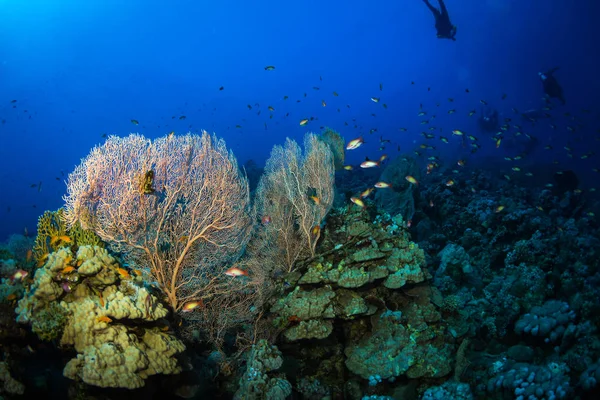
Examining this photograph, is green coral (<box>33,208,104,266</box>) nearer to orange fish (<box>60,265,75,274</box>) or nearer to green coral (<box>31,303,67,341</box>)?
orange fish (<box>60,265,75,274</box>)

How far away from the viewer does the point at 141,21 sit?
129m

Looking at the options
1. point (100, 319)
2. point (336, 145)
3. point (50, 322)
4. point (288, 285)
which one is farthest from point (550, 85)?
point (50, 322)

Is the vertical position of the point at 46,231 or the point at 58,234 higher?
the point at 46,231

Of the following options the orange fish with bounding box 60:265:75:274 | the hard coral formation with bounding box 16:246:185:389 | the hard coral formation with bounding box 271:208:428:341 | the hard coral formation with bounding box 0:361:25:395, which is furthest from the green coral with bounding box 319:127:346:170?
the hard coral formation with bounding box 0:361:25:395

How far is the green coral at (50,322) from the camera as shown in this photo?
3.83 metres

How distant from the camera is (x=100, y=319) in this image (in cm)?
369

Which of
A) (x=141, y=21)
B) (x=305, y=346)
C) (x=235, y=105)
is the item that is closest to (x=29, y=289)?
(x=305, y=346)

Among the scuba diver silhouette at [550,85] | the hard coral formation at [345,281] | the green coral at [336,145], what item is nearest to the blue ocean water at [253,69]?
the scuba diver silhouette at [550,85]

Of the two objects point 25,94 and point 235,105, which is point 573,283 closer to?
point 235,105

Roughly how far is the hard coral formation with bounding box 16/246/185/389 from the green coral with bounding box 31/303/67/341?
0.01 m

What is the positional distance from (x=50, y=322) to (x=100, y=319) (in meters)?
0.80

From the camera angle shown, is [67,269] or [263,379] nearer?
[67,269]

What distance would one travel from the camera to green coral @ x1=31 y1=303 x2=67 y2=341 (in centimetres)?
383

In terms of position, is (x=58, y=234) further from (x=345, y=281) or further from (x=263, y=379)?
(x=345, y=281)
